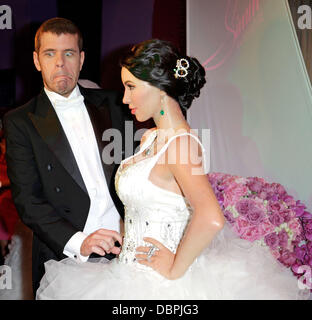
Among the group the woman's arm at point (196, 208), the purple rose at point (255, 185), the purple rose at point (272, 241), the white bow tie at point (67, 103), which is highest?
the white bow tie at point (67, 103)

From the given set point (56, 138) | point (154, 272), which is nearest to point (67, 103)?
point (56, 138)

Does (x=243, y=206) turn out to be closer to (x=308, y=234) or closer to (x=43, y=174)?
(x=308, y=234)

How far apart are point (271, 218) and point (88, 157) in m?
1.08

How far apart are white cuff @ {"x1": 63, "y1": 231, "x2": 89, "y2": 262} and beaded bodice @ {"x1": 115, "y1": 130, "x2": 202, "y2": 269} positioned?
0.25 meters

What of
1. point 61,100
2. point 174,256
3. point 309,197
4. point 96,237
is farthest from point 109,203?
point 309,197

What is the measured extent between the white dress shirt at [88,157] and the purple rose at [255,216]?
0.73 metres

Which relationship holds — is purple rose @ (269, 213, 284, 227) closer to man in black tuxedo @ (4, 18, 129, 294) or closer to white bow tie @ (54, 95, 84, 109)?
man in black tuxedo @ (4, 18, 129, 294)

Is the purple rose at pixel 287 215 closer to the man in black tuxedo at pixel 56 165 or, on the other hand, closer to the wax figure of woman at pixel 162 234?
the wax figure of woman at pixel 162 234

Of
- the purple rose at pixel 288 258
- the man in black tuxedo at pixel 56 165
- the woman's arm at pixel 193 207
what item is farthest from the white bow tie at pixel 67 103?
the purple rose at pixel 288 258

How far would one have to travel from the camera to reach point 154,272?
1.53 m

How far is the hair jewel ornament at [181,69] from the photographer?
1.56 metres

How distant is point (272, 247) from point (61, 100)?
55.4 inches
